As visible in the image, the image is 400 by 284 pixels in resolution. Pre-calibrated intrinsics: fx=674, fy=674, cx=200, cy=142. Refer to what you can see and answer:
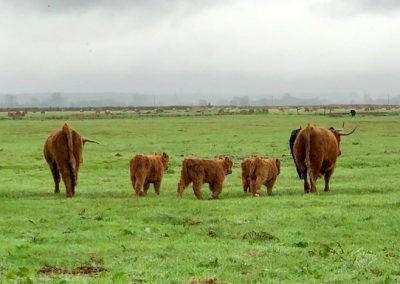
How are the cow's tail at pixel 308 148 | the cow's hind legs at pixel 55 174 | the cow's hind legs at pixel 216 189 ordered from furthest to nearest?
the cow's hind legs at pixel 55 174, the cow's tail at pixel 308 148, the cow's hind legs at pixel 216 189

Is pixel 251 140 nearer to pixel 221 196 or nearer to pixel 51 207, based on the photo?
pixel 221 196

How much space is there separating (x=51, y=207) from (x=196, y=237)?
18.8 ft

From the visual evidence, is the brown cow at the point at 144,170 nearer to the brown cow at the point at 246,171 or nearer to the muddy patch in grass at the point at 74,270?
the brown cow at the point at 246,171

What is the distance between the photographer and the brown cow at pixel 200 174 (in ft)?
69.0

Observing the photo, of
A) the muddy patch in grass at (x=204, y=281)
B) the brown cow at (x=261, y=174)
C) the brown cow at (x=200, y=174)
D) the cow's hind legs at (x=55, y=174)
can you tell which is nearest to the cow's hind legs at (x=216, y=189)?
the brown cow at (x=200, y=174)

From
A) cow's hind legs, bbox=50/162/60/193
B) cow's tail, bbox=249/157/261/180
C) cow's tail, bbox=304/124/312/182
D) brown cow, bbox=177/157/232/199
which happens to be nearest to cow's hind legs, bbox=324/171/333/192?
cow's tail, bbox=304/124/312/182

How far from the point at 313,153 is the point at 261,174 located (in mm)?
2343

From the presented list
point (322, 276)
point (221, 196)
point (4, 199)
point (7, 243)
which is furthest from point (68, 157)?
point (322, 276)

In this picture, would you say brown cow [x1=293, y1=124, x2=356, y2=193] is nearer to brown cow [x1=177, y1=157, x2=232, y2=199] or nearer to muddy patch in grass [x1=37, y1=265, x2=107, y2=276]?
brown cow [x1=177, y1=157, x2=232, y2=199]

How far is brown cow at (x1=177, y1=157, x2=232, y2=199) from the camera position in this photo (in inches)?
828

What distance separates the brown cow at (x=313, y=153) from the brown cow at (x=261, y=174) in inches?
47.9

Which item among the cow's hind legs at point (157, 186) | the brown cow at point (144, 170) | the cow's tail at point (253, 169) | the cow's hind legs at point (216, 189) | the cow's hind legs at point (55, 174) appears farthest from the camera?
the cow's hind legs at point (55, 174)

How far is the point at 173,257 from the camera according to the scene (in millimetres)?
13086

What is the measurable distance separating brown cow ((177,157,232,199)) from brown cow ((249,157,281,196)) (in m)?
1.04
